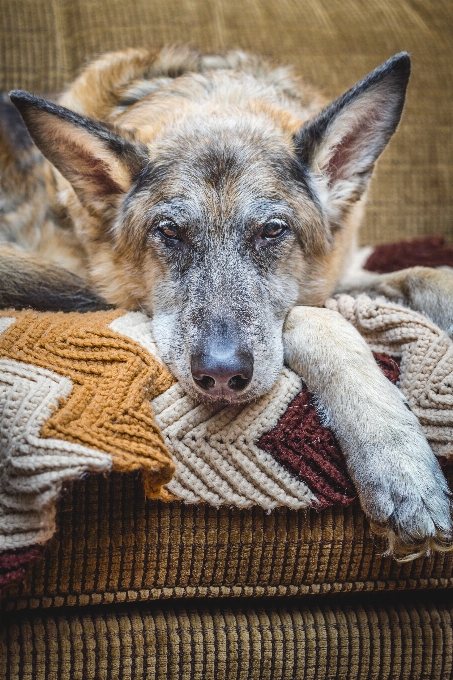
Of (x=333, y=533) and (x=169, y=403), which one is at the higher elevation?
(x=169, y=403)

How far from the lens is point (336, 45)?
3.21 metres

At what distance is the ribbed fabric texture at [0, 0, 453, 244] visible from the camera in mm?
3061

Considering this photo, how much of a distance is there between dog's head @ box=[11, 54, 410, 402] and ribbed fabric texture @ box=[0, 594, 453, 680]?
25.4 inches

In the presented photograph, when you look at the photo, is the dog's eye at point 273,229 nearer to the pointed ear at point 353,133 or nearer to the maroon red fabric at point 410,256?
the pointed ear at point 353,133

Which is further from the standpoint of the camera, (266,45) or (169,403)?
(266,45)

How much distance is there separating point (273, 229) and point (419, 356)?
23.6 inches

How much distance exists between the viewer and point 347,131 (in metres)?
1.97

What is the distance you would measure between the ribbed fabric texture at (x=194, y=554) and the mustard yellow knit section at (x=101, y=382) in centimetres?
18

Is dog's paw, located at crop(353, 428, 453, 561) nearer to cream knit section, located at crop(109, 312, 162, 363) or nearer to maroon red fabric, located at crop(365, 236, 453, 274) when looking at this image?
cream knit section, located at crop(109, 312, 162, 363)

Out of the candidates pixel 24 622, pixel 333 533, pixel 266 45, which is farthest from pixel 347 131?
pixel 24 622

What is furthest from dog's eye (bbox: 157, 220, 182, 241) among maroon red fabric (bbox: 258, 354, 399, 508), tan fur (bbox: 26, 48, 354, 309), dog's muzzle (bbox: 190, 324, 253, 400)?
maroon red fabric (bbox: 258, 354, 399, 508)

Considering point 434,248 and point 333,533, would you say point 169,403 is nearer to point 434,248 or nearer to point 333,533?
point 333,533

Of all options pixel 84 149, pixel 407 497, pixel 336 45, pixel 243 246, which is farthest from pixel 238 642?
pixel 336 45

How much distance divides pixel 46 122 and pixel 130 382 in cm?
91
